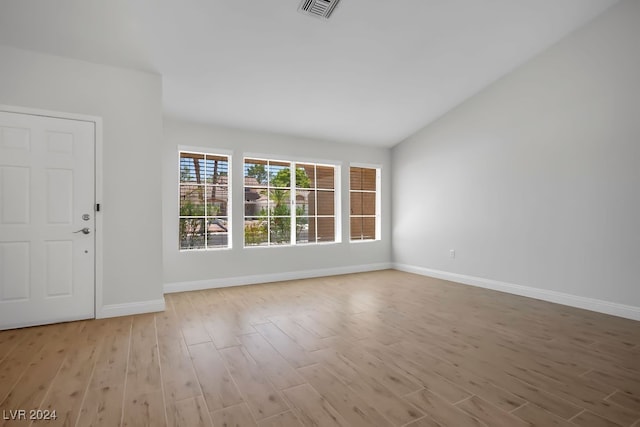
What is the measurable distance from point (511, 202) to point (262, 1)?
4.13 meters

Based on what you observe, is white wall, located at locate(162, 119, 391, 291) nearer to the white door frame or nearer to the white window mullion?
the white window mullion

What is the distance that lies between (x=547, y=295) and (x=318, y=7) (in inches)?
175

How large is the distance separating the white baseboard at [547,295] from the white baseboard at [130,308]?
4470 millimetres

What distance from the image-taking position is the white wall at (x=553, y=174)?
3557mm

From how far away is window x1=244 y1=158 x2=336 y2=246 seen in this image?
537 centimetres

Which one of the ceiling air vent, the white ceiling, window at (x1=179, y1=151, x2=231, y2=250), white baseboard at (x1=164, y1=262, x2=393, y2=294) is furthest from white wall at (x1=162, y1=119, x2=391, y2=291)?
the ceiling air vent

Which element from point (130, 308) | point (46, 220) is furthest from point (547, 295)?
point (46, 220)

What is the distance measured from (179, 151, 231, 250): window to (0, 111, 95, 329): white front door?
4.65ft

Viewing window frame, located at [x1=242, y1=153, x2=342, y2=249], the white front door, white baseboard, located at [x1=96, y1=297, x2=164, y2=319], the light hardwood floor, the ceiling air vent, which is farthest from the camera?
window frame, located at [x1=242, y1=153, x2=342, y2=249]

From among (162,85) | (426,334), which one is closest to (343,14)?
(162,85)

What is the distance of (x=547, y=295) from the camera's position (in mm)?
4176

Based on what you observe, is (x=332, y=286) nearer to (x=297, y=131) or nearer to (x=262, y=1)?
(x=297, y=131)

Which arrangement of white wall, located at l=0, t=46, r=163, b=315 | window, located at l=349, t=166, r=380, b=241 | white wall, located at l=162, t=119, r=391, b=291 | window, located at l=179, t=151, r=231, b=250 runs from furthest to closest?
1. window, located at l=349, t=166, r=380, b=241
2. window, located at l=179, t=151, r=231, b=250
3. white wall, located at l=162, t=119, r=391, b=291
4. white wall, located at l=0, t=46, r=163, b=315

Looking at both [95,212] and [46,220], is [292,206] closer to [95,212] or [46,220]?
[95,212]
